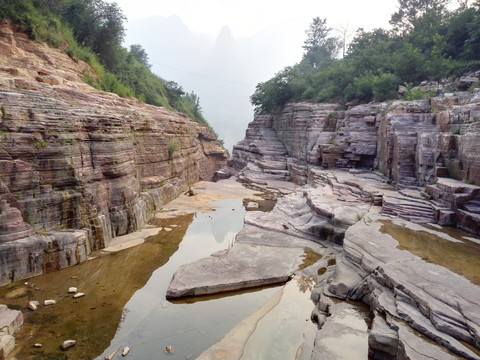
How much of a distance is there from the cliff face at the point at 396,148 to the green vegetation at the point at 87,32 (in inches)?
447

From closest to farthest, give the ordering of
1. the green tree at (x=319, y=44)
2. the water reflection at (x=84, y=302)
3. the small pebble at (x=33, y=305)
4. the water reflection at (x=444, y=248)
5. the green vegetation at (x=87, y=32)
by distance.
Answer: the water reflection at (x=84, y=302) → the small pebble at (x=33, y=305) → the water reflection at (x=444, y=248) → the green vegetation at (x=87, y=32) → the green tree at (x=319, y=44)

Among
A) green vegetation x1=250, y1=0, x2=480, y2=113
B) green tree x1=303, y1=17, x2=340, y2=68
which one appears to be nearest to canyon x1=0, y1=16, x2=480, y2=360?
green vegetation x1=250, y1=0, x2=480, y2=113

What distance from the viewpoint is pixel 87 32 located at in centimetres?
2192

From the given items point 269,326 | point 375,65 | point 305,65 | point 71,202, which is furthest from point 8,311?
point 305,65

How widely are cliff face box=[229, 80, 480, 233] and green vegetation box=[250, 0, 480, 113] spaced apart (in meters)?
1.90

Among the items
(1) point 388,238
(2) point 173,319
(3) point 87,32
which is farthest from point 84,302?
(3) point 87,32

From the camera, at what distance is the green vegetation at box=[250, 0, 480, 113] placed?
21266 millimetres

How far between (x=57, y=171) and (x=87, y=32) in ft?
53.7

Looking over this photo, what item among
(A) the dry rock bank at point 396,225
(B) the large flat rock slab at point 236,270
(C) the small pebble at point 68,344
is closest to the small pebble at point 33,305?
(C) the small pebble at point 68,344

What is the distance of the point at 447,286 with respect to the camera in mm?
6211

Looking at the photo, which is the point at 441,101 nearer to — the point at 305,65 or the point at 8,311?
the point at 8,311

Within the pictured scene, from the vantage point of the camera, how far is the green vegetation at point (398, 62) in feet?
69.8

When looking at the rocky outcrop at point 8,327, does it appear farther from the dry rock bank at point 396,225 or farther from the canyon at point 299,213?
the dry rock bank at point 396,225

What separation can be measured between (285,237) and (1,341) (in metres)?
8.28
